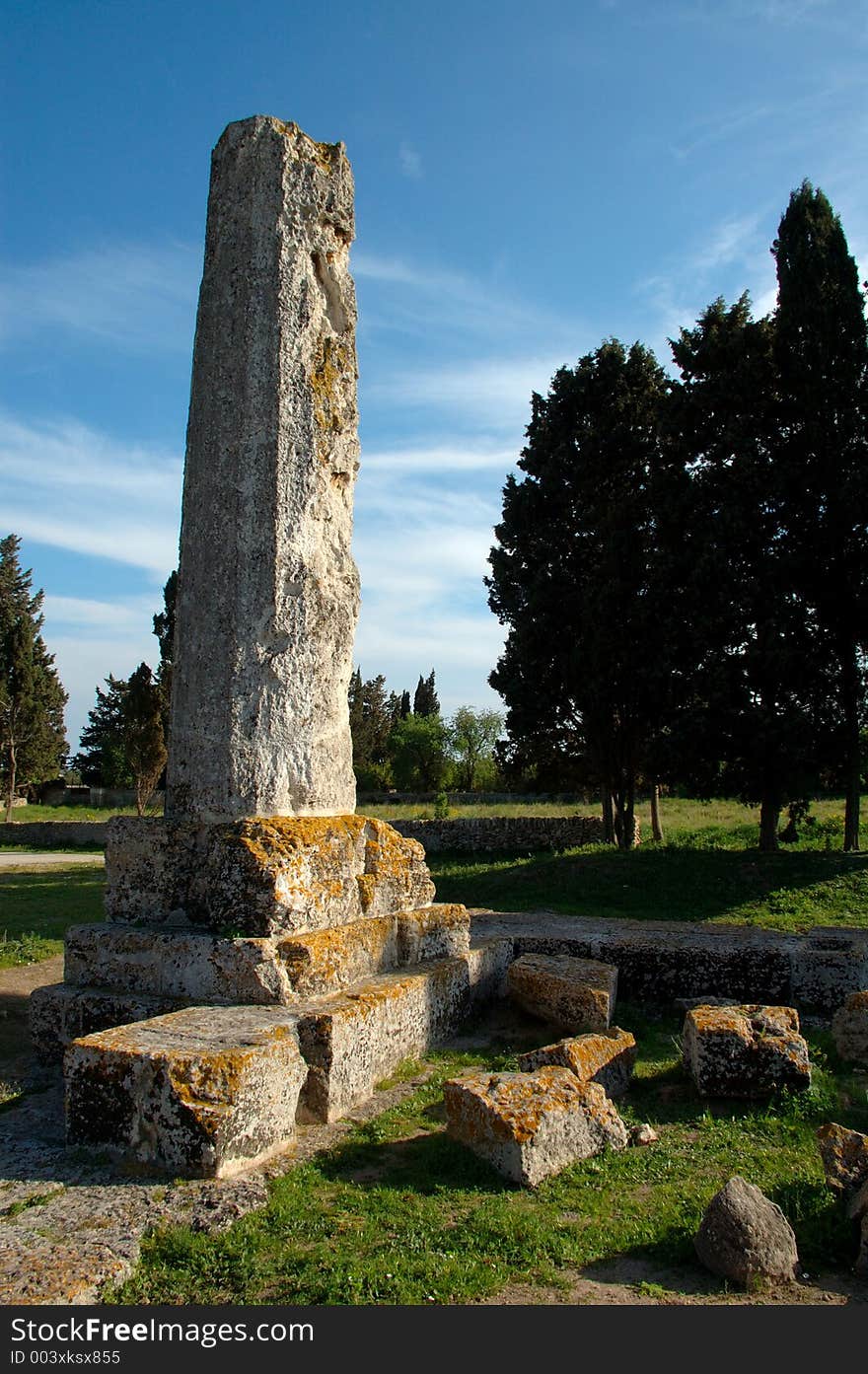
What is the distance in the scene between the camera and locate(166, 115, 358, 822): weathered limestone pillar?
5.12 meters

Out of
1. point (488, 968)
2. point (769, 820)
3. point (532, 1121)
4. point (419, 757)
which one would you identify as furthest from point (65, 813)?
point (532, 1121)

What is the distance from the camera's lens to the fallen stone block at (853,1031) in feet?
18.1

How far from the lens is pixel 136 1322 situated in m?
2.62

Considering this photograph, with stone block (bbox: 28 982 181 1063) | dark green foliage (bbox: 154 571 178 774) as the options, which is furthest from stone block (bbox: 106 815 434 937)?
dark green foliage (bbox: 154 571 178 774)

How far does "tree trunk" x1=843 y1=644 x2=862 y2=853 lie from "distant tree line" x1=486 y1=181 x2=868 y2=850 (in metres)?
0.04

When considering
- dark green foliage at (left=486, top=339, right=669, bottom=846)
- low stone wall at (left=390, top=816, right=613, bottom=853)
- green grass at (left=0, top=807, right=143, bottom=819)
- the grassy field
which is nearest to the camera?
A: the grassy field

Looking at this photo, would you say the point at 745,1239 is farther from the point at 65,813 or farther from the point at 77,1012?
the point at 65,813

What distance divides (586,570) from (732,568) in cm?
380

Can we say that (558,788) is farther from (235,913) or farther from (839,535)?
(235,913)

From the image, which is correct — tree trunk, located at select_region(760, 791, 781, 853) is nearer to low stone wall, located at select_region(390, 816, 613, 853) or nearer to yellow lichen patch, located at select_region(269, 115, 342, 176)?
low stone wall, located at select_region(390, 816, 613, 853)

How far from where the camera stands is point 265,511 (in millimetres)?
5230

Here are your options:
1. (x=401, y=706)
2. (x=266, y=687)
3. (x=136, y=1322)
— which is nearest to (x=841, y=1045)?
(x=266, y=687)

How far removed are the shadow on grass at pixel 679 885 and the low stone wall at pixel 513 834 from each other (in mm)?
1971

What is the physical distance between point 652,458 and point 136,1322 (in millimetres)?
17465
